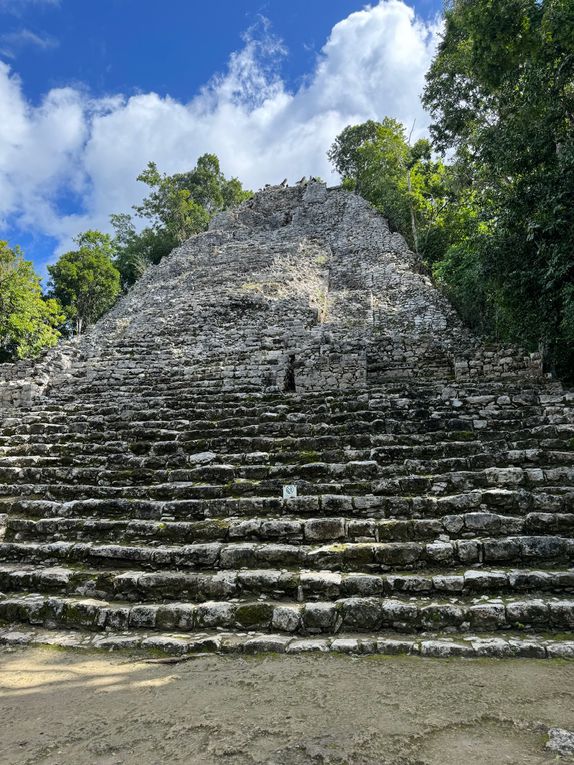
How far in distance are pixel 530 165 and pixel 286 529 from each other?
809cm

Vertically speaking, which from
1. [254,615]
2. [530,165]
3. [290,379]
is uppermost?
[530,165]

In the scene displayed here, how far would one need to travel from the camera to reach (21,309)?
16.2 meters

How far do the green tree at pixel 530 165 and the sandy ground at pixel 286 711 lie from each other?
19.9 feet

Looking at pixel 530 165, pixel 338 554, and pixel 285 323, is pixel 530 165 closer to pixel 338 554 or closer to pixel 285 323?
pixel 285 323

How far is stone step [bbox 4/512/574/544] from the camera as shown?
12.6 ft

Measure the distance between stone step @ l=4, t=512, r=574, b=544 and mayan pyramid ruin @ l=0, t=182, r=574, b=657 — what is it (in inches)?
0.6

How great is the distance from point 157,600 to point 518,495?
3.35 m

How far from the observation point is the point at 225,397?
25.0ft

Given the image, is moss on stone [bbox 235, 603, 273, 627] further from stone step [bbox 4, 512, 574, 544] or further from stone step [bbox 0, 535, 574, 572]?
stone step [bbox 4, 512, 574, 544]

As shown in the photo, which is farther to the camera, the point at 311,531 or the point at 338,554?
the point at 311,531

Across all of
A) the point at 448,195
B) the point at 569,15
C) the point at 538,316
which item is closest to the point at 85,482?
the point at 538,316

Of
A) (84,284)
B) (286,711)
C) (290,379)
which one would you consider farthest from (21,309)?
(286,711)

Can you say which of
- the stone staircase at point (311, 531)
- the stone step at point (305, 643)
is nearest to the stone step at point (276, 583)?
the stone staircase at point (311, 531)

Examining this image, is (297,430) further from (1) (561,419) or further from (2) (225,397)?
(1) (561,419)
